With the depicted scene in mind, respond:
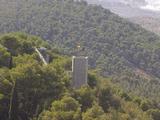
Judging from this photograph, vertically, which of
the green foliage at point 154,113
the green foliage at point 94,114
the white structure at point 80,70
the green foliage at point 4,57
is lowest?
the green foliage at point 154,113

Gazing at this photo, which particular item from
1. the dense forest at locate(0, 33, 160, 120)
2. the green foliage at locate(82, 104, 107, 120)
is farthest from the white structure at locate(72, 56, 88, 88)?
the green foliage at locate(82, 104, 107, 120)

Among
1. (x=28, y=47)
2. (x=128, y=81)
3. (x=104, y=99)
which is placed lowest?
(x=128, y=81)

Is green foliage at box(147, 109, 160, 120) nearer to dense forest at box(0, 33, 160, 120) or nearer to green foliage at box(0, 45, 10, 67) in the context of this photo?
dense forest at box(0, 33, 160, 120)

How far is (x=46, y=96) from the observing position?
102 ft

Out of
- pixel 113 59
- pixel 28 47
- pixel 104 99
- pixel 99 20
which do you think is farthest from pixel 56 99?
pixel 99 20

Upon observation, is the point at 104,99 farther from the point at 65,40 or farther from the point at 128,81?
the point at 65,40

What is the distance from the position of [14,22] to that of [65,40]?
10.2m

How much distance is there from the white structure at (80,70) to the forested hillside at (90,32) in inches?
2332

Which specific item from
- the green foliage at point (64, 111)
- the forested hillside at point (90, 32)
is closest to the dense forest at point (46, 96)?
the green foliage at point (64, 111)

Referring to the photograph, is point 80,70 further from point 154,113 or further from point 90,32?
point 90,32

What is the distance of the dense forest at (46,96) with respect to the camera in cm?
2898

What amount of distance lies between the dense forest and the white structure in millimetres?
800

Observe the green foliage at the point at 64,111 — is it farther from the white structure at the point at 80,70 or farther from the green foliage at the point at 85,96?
the white structure at the point at 80,70

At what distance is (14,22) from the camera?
10675 cm
